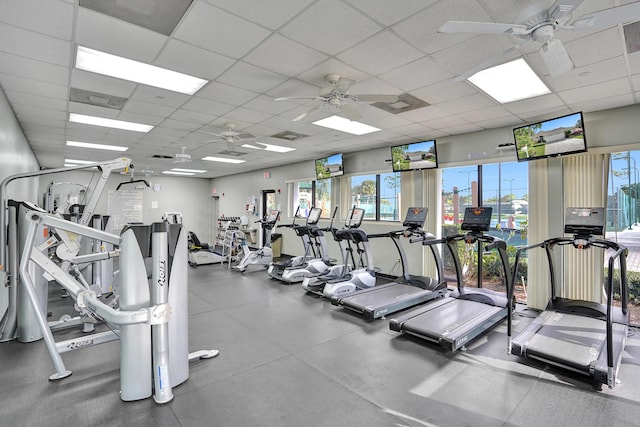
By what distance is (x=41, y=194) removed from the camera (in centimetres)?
1093

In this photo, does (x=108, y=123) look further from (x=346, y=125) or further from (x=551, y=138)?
(x=551, y=138)

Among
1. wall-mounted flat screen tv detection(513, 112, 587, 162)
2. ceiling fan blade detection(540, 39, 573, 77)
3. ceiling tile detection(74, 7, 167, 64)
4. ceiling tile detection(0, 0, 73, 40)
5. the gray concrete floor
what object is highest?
ceiling tile detection(0, 0, 73, 40)

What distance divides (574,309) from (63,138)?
9570 millimetres

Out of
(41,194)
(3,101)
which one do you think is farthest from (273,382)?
(41,194)

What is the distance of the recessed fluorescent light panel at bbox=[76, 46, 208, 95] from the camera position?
3222 millimetres

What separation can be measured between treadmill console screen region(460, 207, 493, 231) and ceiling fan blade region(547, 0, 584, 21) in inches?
114

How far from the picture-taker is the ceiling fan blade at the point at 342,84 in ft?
11.5

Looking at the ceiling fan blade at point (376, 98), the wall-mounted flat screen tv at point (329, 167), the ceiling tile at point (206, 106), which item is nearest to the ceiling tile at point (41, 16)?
the ceiling tile at point (206, 106)

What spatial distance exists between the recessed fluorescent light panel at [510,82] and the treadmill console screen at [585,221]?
1.52 metres

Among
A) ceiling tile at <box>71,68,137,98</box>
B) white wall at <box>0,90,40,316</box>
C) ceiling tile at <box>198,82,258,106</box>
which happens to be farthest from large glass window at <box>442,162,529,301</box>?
white wall at <box>0,90,40,316</box>

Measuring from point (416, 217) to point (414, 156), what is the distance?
1.49 m

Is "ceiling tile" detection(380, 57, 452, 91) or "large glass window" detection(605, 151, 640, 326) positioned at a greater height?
"ceiling tile" detection(380, 57, 452, 91)

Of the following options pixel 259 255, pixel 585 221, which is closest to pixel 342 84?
pixel 585 221

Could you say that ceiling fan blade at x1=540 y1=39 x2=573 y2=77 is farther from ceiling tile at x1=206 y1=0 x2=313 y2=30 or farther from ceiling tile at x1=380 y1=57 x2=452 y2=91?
ceiling tile at x1=206 y1=0 x2=313 y2=30
